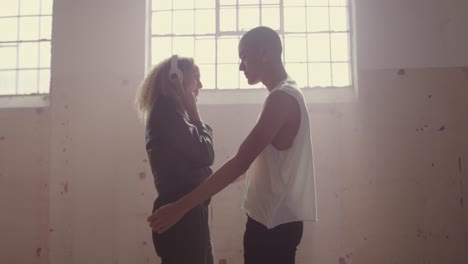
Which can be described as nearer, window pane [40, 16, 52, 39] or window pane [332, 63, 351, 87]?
window pane [332, 63, 351, 87]

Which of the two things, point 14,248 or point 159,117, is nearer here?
point 159,117

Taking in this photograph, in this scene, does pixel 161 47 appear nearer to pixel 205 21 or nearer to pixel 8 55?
pixel 205 21

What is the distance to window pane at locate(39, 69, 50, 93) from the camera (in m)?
3.93

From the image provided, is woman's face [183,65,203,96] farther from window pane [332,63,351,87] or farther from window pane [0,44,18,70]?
window pane [0,44,18,70]

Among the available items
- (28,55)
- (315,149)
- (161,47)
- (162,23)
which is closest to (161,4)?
(162,23)

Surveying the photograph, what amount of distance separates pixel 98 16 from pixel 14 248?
227 cm

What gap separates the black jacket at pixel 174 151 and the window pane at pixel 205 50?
202 cm

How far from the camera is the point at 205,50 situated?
12.7 ft

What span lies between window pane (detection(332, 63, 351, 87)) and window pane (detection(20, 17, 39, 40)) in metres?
3.06

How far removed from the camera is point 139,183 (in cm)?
347

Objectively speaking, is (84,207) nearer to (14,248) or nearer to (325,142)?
(14,248)

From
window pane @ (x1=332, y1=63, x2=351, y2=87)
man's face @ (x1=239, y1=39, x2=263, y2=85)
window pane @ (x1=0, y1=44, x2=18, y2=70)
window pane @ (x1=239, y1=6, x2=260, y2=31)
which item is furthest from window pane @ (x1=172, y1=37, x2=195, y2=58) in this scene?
man's face @ (x1=239, y1=39, x2=263, y2=85)

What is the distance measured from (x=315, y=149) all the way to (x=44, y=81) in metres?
2.79

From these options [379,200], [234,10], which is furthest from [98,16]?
[379,200]
